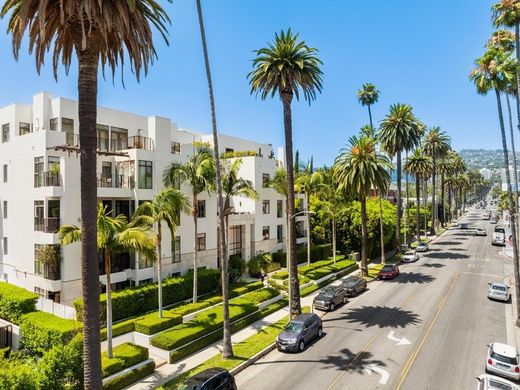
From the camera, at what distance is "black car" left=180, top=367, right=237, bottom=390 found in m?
15.5

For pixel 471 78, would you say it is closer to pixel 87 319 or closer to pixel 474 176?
pixel 87 319

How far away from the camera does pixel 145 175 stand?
31.7m

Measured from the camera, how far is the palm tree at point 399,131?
5666 centimetres

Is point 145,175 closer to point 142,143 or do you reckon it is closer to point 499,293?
point 142,143

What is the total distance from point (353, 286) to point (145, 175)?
75.2 ft

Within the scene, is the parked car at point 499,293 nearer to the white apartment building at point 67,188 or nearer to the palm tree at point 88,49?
the white apartment building at point 67,188

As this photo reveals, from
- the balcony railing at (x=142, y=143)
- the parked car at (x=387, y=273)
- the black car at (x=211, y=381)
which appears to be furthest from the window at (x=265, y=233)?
the black car at (x=211, y=381)

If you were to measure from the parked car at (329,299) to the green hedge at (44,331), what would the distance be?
19107 millimetres

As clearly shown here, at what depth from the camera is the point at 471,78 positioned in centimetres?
2952

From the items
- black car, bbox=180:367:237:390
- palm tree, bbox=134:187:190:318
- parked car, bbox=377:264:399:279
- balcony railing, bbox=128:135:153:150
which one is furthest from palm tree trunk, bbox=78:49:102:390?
parked car, bbox=377:264:399:279

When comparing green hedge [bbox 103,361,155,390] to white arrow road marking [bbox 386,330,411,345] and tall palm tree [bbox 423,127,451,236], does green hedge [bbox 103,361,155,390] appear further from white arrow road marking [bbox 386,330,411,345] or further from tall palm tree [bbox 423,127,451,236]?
tall palm tree [bbox 423,127,451,236]

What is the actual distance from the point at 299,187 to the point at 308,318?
25270 millimetres

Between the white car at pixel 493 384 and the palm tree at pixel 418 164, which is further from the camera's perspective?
the palm tree at pixel 418 164

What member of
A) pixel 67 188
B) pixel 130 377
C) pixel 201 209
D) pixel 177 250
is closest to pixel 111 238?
pixel 130 377
